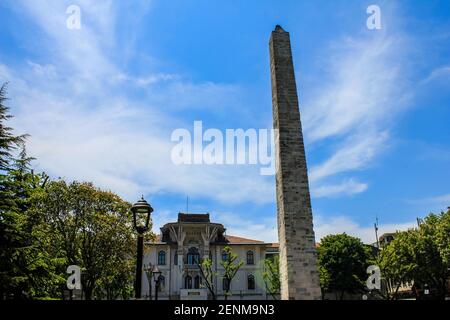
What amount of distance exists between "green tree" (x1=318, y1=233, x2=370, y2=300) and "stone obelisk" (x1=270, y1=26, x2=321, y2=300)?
1333 inches

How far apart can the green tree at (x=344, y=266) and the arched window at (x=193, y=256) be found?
15252 millimetres

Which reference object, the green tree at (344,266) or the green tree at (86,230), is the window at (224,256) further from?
the green tree at (86,230)

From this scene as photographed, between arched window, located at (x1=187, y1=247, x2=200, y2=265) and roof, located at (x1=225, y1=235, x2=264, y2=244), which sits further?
roof, located at (x1=225, y1=235, x2=264, y2=244)

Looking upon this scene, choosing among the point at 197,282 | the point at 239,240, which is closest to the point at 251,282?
the point at 239,240

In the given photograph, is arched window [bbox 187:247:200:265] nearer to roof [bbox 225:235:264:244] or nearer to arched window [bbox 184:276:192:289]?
arched window [bbox 184:276:192:289]

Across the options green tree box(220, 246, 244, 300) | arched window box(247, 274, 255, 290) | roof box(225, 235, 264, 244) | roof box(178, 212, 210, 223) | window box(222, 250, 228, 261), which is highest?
roof box(178, 212, 210, 223)

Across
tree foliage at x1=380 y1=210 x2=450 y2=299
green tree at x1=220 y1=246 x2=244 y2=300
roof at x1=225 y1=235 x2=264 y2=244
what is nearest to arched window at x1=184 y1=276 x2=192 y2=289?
green tree at x1=220 y1=246 x2=244 y2=300

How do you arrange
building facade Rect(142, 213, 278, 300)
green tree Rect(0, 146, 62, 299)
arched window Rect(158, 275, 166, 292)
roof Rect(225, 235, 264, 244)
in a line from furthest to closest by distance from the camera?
roof Rect(225, 235, 264, 244) → building facade Rect(142, 213, 278, 300) → arched window Rect(158, 275, 166, 292) → green tree Rect(0, 146, 62, 299)

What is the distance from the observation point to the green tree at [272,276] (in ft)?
144

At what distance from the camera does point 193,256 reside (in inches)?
1842

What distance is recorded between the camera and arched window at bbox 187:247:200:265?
46500 millimetres
